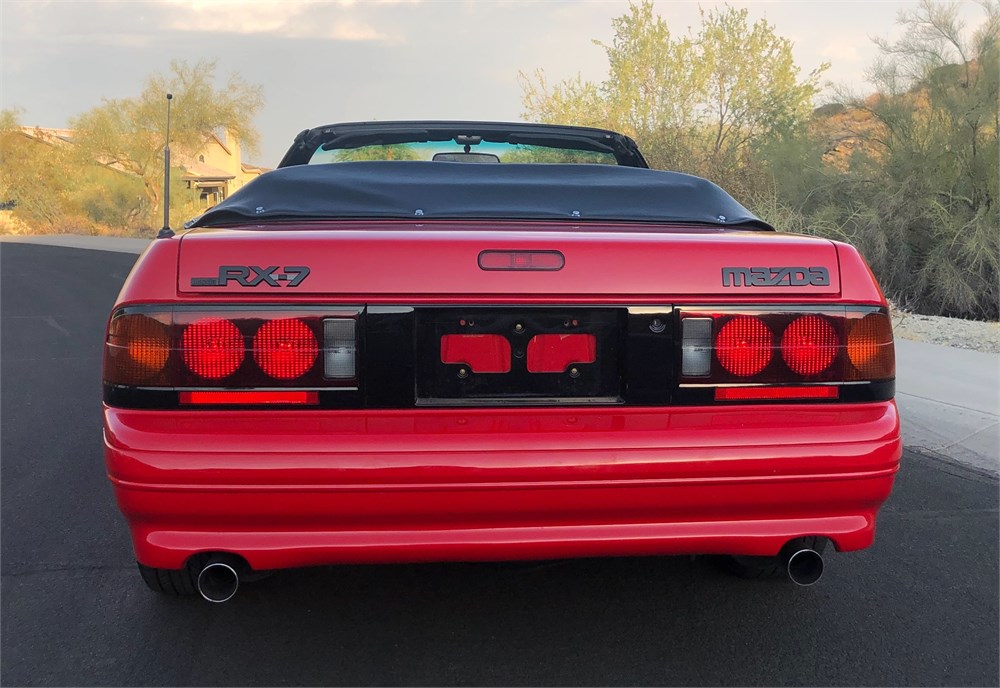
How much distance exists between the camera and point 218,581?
2.51 metres

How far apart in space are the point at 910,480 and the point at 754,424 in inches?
101

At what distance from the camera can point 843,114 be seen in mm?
13844

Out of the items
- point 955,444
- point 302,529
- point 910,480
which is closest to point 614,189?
point 302,529

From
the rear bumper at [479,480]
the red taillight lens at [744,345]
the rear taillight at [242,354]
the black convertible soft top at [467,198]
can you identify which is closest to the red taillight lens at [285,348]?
the rear taillight at [242,354]

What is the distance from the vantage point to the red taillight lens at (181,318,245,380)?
2299 mm

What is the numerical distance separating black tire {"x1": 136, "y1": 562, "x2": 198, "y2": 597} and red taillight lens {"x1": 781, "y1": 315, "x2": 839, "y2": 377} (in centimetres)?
182

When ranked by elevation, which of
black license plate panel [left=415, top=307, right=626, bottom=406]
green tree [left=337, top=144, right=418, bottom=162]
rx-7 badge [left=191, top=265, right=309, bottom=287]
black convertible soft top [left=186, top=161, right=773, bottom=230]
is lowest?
black license plate panel [left=415, top=307, right=626, bottom=406]

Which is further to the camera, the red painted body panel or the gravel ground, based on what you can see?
the gravel ground

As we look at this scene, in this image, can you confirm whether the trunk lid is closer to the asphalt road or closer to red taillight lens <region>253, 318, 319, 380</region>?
red taillight lens <region>253, 318, 319, 380</region>

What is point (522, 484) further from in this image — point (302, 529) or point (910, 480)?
point (910, 480)

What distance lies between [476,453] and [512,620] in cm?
83

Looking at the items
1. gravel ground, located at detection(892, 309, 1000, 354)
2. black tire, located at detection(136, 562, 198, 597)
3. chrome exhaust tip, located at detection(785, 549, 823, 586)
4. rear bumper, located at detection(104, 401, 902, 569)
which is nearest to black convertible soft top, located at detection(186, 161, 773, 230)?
A: rear bumper, located at detection(104, 401, 902, 569)

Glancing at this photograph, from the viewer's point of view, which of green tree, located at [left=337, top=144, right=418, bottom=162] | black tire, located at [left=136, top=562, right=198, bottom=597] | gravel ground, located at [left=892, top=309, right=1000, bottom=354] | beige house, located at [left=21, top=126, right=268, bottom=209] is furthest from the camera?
beige house, located at [left=21, top=126, right=268, bottom=209]

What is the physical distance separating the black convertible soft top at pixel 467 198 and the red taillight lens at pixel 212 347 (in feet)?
2.25
